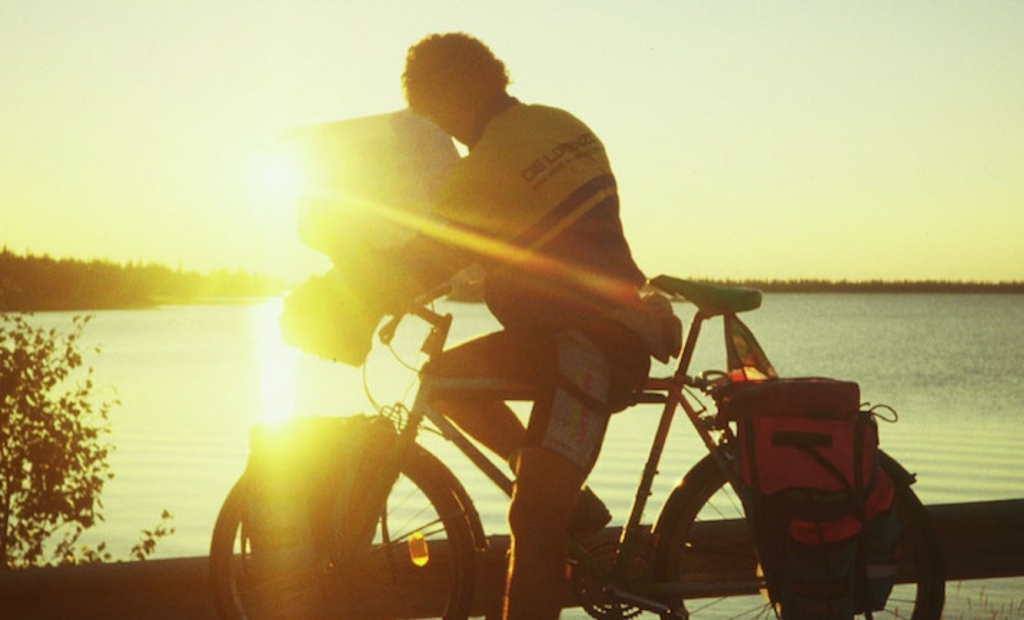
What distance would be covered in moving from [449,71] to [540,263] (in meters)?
0.68

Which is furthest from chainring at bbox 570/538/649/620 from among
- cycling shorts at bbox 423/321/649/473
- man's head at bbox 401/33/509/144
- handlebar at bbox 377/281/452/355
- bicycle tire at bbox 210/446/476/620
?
man's head at bbox 401/33/509/144

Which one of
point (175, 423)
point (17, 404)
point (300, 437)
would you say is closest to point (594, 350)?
point (300, 437)

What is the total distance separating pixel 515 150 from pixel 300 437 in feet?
3.95

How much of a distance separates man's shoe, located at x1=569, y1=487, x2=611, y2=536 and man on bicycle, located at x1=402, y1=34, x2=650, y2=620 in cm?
15

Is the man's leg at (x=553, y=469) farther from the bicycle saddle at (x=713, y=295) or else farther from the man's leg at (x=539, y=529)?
the bicycle saddle at (x=713, y=295)

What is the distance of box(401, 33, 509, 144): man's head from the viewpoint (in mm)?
5004

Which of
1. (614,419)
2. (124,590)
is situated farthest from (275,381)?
(124,590)

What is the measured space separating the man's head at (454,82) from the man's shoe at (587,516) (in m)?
1.24

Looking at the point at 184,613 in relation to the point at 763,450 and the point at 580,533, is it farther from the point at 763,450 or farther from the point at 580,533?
the point at 763,450

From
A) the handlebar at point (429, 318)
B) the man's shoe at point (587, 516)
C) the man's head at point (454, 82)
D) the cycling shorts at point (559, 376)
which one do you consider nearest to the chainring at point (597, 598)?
the man's shoe at point (587, 516)

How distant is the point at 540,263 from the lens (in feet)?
16.2

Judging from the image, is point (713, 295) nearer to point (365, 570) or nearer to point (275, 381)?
point (365, 570)

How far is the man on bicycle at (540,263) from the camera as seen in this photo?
4.89m

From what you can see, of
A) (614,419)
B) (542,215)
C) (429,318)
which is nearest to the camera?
(542,215)
